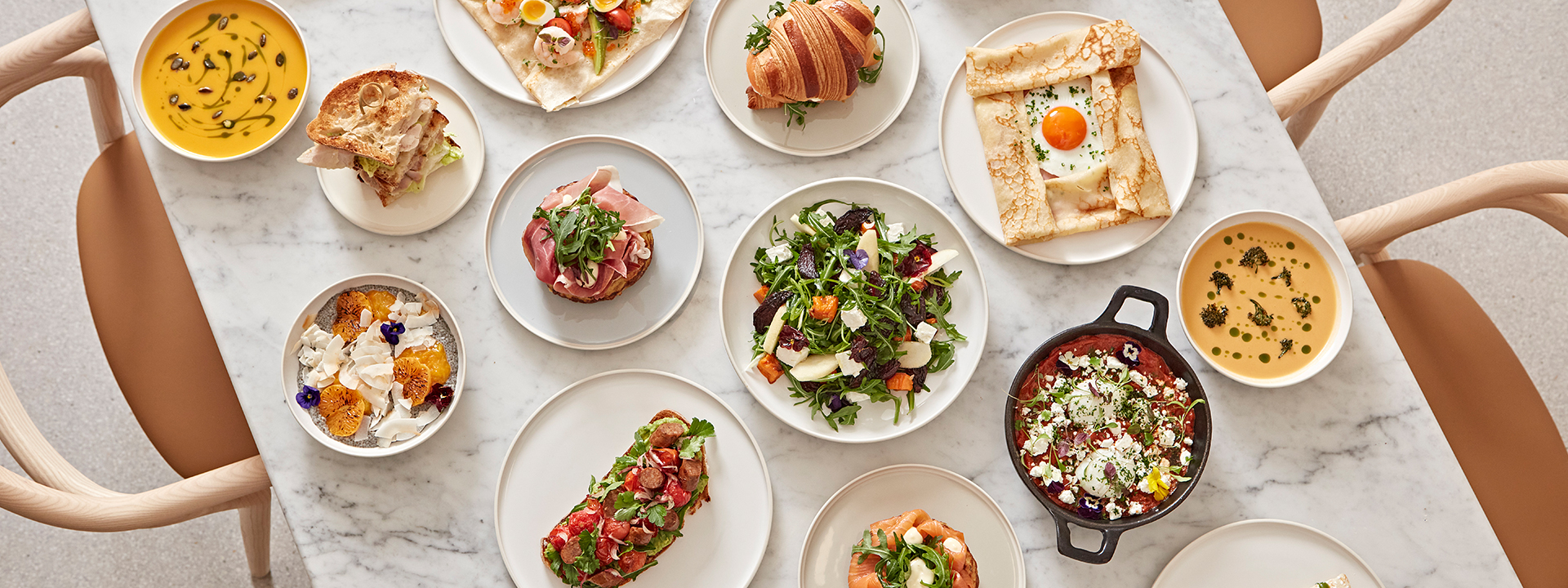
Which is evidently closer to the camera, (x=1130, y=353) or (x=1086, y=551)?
(x=1086, y=551)

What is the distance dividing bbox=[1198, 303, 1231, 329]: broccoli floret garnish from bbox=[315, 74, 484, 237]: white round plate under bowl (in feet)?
7.81

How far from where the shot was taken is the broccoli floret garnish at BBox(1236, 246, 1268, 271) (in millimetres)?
2682

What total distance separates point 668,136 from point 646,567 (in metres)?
1.38

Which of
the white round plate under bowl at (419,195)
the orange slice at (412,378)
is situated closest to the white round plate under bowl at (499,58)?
the white round plate under bowl at (419,195)

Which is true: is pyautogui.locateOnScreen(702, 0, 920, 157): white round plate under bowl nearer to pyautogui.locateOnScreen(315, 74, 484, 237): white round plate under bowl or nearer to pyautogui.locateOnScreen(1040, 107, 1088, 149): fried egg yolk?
pyautogui.locateOnScreen(1040, 107, 1088, 149): fried egg yolk

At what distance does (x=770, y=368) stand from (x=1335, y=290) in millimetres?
1815

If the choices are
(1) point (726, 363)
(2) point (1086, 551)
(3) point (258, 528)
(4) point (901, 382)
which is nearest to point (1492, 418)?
(2) point (1086, 551)

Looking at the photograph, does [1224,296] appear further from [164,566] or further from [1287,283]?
Result: [164,566]

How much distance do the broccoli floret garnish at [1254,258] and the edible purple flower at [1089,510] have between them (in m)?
0.92

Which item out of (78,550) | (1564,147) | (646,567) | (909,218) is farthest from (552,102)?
(1564,147)

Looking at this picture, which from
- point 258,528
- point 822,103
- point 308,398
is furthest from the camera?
point 258,528

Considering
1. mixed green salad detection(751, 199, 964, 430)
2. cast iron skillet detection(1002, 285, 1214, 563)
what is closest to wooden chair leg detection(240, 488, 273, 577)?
mixed green salad detection(751, 199, 964, 430)

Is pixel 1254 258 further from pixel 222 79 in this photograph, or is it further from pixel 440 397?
pixel 222 79

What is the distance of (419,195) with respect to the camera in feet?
8.82
